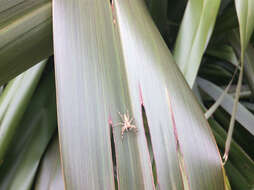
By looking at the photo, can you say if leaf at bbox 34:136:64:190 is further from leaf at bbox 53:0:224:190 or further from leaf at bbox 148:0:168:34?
leaf at bbox 148:0:168:34

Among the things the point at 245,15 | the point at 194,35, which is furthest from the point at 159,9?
the point at 245,15

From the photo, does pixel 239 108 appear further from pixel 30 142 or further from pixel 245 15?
pixel 30 142

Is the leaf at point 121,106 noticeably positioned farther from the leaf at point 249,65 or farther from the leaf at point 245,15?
the leaf at point 249,65

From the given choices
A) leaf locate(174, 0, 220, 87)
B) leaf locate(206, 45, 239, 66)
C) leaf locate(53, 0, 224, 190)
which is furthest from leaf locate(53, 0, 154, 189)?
leaf locate(206, 45, 239, 66)

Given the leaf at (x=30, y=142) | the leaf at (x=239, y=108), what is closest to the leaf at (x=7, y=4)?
the leaf at (x=30, y=142)

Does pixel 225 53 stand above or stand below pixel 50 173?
above

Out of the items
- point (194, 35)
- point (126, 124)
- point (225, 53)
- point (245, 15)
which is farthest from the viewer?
point (225, 53)
